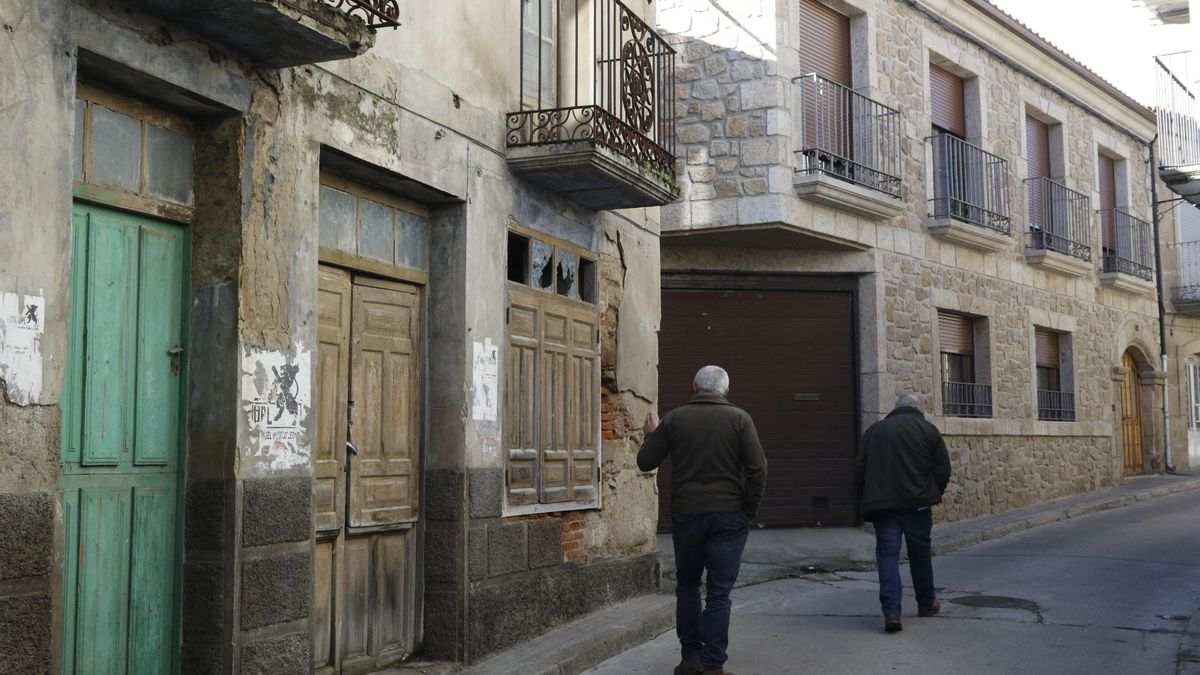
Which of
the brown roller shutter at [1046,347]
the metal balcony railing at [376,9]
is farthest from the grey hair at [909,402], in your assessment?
the brown roller shutter at [1046,347]

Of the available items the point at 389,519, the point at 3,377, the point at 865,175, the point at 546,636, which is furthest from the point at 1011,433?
the point at 3,377

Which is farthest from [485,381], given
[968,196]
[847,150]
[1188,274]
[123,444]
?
[1188,274]

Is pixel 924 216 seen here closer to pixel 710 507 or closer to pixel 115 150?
pixel 710 507

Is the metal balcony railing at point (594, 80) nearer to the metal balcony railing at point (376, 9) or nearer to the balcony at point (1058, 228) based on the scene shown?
the metal balcony railing at point (376, 9)

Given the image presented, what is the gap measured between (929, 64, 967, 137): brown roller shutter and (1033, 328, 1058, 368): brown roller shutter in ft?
12.4

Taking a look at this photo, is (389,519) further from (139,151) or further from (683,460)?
(139,151)

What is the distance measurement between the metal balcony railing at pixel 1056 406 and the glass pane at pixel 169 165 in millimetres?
15105

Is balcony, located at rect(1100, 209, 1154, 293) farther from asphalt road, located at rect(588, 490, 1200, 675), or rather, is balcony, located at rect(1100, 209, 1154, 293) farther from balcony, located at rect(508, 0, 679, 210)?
balcony, located at rect(508, 0, 679, 210)

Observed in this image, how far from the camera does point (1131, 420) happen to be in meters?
21.4

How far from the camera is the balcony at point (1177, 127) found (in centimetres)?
1399

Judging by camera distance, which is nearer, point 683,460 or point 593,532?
point 683,460

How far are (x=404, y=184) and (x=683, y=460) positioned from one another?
222cm

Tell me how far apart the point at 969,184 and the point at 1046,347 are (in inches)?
155

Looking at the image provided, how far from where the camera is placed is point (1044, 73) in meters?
18.1
